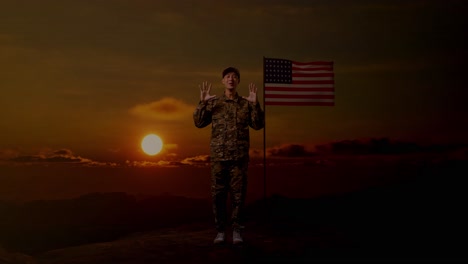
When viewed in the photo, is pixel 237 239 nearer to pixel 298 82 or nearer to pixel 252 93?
pixel 252 93

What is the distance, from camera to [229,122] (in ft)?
17.7

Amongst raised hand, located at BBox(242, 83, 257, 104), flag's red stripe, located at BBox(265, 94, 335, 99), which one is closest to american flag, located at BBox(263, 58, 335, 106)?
flag's red stripe, located at BBox(265, 94, 335, 99)

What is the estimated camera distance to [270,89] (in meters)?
7.47

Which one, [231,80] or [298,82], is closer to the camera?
[231,80]

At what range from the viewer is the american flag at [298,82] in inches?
294

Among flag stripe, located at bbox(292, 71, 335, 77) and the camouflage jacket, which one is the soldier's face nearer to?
the camouflage jacket

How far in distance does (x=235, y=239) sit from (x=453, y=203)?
7.01 m

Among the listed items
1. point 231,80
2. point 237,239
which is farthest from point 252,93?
point 237,239

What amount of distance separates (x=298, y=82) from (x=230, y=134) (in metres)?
2.50

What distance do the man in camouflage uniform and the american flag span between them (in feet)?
6.64

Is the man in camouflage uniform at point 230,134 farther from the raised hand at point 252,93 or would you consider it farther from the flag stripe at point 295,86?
the flag stripe at point 295,86

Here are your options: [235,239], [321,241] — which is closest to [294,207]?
[321,241]

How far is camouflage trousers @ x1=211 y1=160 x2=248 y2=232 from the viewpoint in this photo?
5375mm

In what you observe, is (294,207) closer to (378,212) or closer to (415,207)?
(378,212)
